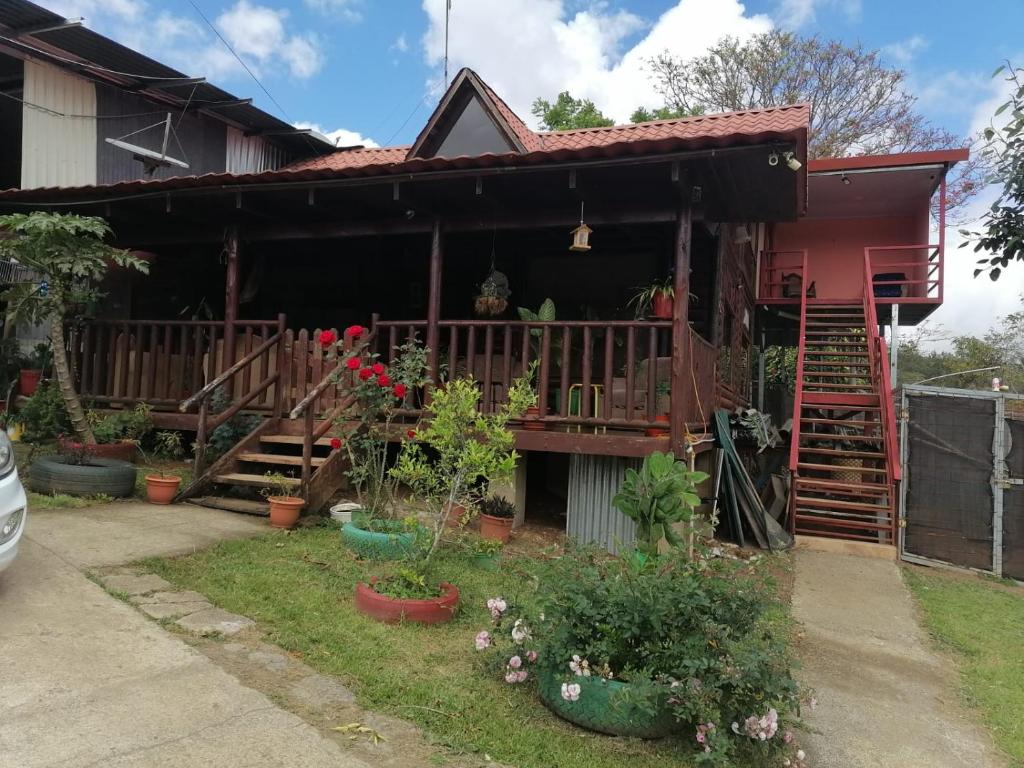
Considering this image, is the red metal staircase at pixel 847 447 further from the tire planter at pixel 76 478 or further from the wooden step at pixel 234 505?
the tire planter at pixel 76 478

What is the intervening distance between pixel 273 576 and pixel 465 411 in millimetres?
1655

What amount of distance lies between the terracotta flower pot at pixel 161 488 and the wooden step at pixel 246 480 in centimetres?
36

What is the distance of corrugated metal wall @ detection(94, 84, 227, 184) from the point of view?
34.4ft

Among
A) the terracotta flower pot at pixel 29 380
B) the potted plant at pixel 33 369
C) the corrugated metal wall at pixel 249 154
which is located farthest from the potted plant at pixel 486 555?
the corrugated metal wall at pixel 249 154

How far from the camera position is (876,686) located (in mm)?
3912

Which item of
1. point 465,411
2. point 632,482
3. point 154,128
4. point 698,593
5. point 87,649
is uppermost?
point 154,128

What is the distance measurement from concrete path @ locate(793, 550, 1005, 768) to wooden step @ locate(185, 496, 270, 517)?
4.41 meters

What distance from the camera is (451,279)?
32.7 feet

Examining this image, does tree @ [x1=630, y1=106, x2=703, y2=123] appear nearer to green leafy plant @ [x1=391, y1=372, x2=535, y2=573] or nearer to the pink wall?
the pink wall

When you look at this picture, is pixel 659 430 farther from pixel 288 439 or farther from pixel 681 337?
pixel 288 439

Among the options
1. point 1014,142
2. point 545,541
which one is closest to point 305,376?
point 545,541

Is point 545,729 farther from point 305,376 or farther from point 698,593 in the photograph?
point 305,376

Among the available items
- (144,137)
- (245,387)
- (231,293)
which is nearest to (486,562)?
(245,387)

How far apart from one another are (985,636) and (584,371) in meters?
3.66
